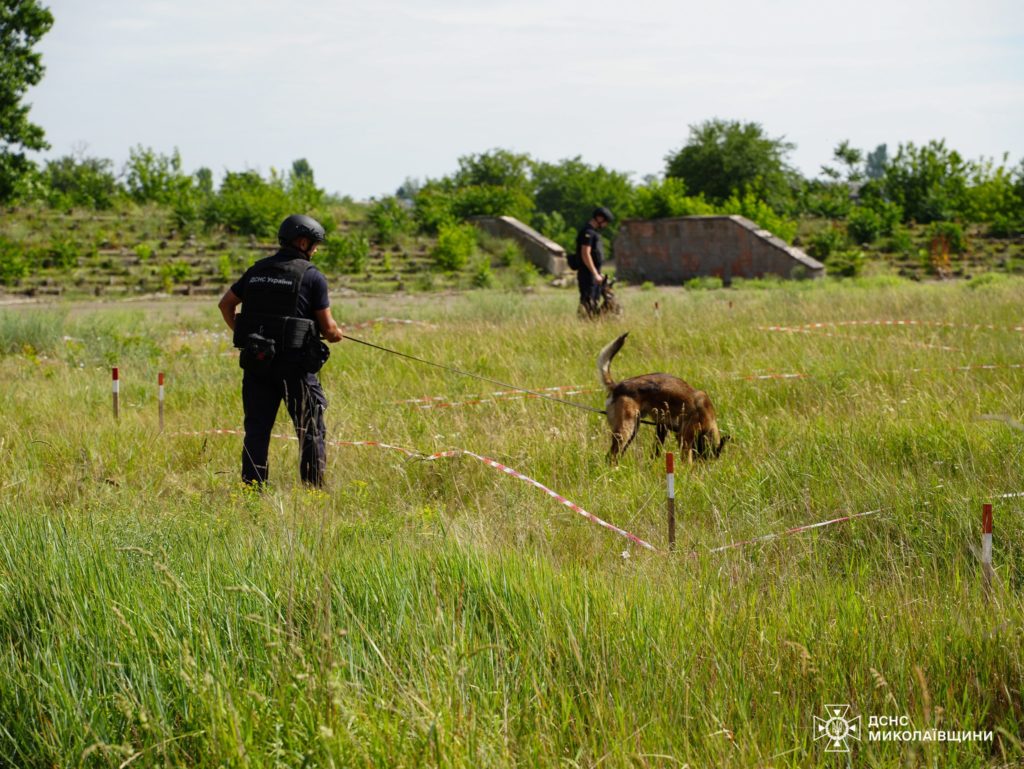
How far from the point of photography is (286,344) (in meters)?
6.93

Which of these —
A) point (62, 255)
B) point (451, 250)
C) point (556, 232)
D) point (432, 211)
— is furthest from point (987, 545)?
point (556, 232)

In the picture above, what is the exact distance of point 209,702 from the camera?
9.78ft

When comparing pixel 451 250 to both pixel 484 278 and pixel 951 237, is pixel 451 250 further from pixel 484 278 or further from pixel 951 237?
pixel 951 237

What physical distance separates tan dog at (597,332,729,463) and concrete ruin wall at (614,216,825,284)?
2241 centimetres

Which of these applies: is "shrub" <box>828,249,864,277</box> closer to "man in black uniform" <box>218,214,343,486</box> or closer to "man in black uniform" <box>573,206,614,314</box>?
"man in black uniform" <box>573,206,614,314</box>

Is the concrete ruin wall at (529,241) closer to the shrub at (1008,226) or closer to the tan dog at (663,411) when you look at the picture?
the shrub at (1008,226)

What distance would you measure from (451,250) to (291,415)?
22.9m

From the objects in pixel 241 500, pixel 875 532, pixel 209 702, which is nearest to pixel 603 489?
pixel 875 532

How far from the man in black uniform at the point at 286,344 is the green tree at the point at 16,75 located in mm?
23033

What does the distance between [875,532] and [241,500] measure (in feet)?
10.7

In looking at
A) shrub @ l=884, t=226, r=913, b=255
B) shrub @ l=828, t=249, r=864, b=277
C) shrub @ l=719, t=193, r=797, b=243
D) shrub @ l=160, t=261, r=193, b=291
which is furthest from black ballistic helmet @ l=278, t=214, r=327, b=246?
shrub @ l=884, t=226, r=913, b=255

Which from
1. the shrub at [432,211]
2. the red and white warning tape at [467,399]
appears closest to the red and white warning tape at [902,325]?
the red and white warning tape at [467,399]

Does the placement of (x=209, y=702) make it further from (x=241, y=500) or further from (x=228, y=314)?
(x=228, y=314)

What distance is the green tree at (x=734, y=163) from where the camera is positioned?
36.1 m
